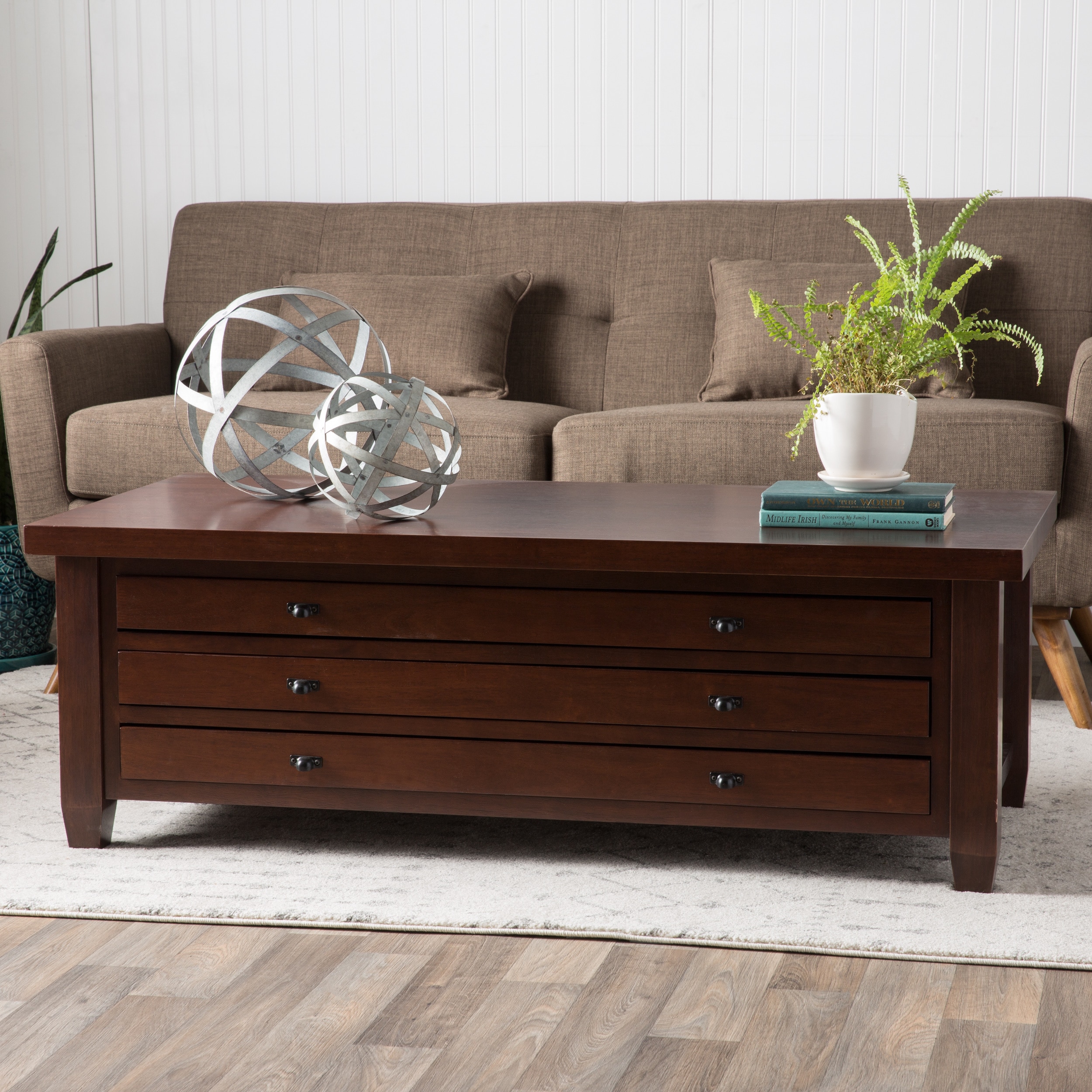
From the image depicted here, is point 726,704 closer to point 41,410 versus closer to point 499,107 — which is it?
point 41,410

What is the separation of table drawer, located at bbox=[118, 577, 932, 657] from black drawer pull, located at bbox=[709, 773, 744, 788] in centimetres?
16

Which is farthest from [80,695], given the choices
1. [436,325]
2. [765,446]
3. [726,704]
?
[436,325]

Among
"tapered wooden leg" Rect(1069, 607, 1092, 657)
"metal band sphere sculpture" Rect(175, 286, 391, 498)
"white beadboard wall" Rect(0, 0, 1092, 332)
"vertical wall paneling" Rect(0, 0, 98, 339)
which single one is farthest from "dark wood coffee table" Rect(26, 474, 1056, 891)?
"vertical wall paneling" Rect(0, 0, 98, 339)

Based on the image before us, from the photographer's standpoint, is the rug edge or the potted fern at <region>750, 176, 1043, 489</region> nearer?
the rug edge

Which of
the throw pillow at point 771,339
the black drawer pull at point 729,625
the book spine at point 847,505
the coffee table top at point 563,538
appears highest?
the throw pillow at point 771,339

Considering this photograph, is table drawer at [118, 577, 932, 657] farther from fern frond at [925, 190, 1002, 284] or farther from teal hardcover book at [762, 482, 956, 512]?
fern frond at [925, 190, 1002, 284]

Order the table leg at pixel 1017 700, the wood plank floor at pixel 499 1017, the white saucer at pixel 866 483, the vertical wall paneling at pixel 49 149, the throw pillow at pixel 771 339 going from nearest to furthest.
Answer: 1. the wood plank floor at pixel 499 1017
2. the white saucer at pixel 866 483
3. the table leg at pixel 1017 700
4. the throw pillow at pixel 771 339
5. the vertical wall paneling at pixel 49 149

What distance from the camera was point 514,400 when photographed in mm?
3270

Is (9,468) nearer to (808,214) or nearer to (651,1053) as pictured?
(808,214)

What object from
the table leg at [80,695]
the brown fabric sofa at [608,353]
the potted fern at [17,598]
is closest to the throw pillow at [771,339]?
the brown fabric sofa at [608,353]

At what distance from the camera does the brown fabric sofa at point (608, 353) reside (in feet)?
8.45

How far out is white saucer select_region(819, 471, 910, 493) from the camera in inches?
75.7

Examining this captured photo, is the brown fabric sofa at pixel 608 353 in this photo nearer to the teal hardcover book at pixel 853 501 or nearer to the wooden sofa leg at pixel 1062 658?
the wooden sofa leg at pixel 1062 658

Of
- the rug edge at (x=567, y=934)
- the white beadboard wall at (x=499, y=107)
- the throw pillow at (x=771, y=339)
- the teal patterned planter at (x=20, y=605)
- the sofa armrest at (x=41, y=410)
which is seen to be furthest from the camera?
the white beadboard wall at (x=499, y=107)
